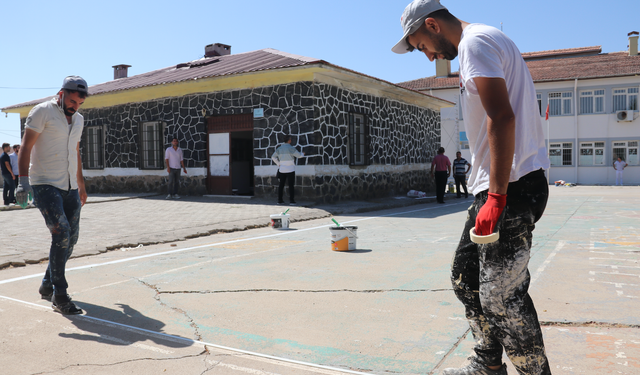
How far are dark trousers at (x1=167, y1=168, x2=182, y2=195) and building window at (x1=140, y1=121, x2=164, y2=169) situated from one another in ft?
5.18

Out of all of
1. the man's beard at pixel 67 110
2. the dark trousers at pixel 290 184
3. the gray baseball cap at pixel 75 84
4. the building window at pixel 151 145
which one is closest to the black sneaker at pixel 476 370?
the gray baseball cap at pixel 75 84

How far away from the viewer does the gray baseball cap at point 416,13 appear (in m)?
2.41

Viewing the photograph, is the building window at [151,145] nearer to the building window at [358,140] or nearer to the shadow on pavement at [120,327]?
the building window at [358,140]

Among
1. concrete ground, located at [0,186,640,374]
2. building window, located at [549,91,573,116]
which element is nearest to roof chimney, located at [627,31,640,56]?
building window, located at [549,91,573,116]

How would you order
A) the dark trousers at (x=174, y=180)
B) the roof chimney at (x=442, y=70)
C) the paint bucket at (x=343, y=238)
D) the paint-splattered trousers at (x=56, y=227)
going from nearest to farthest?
1. the paint-splattered trousers at (x=56, y=227)
2. the paint bucket at (x=343, y=238)
3. the dark trousers at (x=174, y=180)
4. the roof chimney at (x=442, y=70)

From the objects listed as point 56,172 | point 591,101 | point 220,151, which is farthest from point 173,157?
point 591,101

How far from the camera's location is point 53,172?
4395 millimetres

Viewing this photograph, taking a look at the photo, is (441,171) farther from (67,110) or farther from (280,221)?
(67,110)

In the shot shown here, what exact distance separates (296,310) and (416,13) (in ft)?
8.07

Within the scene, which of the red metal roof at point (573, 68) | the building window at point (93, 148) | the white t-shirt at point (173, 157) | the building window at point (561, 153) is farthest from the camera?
the building window at point (561, 153)

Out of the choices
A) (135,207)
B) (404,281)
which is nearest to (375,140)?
(135,207)

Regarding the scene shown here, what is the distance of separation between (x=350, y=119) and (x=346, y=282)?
11598 mm

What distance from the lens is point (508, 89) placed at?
89.0 inches

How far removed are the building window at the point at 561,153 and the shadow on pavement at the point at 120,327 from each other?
3341 cm
